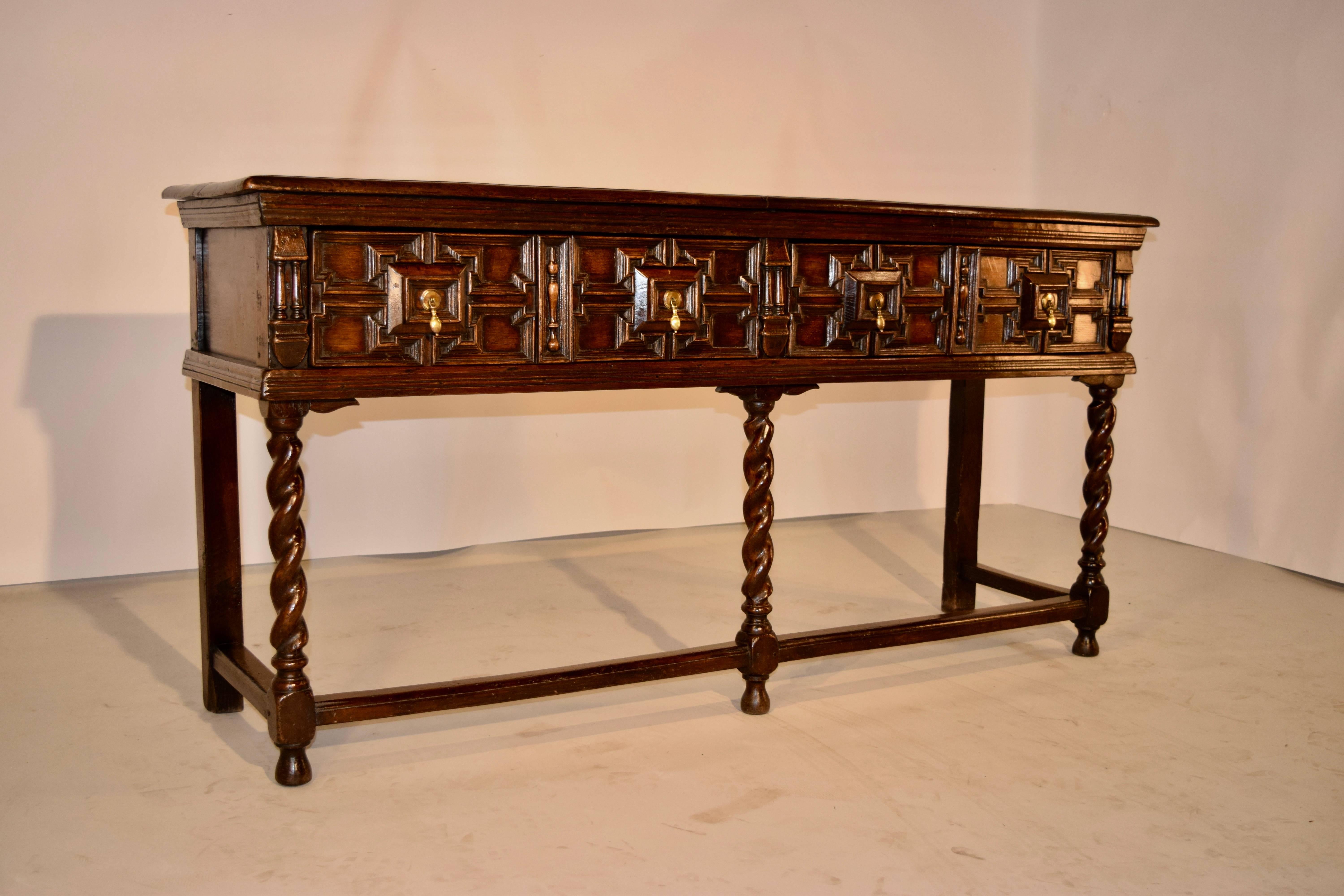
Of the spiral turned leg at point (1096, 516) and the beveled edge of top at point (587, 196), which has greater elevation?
the beveled edge of top at point (587, 196)

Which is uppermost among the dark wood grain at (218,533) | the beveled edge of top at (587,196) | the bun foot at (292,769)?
the beveled edge of top at (587,196)

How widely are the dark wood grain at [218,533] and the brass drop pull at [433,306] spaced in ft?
2.54

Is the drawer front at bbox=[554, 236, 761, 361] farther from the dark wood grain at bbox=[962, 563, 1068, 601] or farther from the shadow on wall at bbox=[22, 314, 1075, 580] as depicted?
the shadow on wall at bbox=[22, 314, 1075, 580]

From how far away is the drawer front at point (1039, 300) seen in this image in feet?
11.3

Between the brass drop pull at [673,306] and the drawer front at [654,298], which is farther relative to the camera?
the brass drop pull at [673,306]

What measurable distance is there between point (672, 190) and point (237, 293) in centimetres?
241

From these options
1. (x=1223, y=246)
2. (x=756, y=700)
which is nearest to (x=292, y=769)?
(x=756, y=700)

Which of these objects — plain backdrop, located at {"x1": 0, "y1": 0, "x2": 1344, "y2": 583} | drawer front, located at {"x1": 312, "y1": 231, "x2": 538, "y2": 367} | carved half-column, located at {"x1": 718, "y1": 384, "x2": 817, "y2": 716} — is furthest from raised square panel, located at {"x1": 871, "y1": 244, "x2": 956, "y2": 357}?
plain backdrop, located at {"x1": 0, "y1": 0, "x2": 1344, "y2": 583}

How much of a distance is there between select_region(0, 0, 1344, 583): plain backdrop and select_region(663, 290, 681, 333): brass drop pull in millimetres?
2356

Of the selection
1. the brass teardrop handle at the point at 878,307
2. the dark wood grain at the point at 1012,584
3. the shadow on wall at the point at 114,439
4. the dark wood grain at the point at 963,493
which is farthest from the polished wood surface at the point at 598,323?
the shadow on wall at the point at 114,439

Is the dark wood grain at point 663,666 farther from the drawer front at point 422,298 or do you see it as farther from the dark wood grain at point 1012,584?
the drawer front at point 422,298

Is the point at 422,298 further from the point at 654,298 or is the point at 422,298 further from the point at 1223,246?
the point at 1223,246

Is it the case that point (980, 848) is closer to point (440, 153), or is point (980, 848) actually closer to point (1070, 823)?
point (1070, 823)

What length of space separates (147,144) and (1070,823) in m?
3.98
